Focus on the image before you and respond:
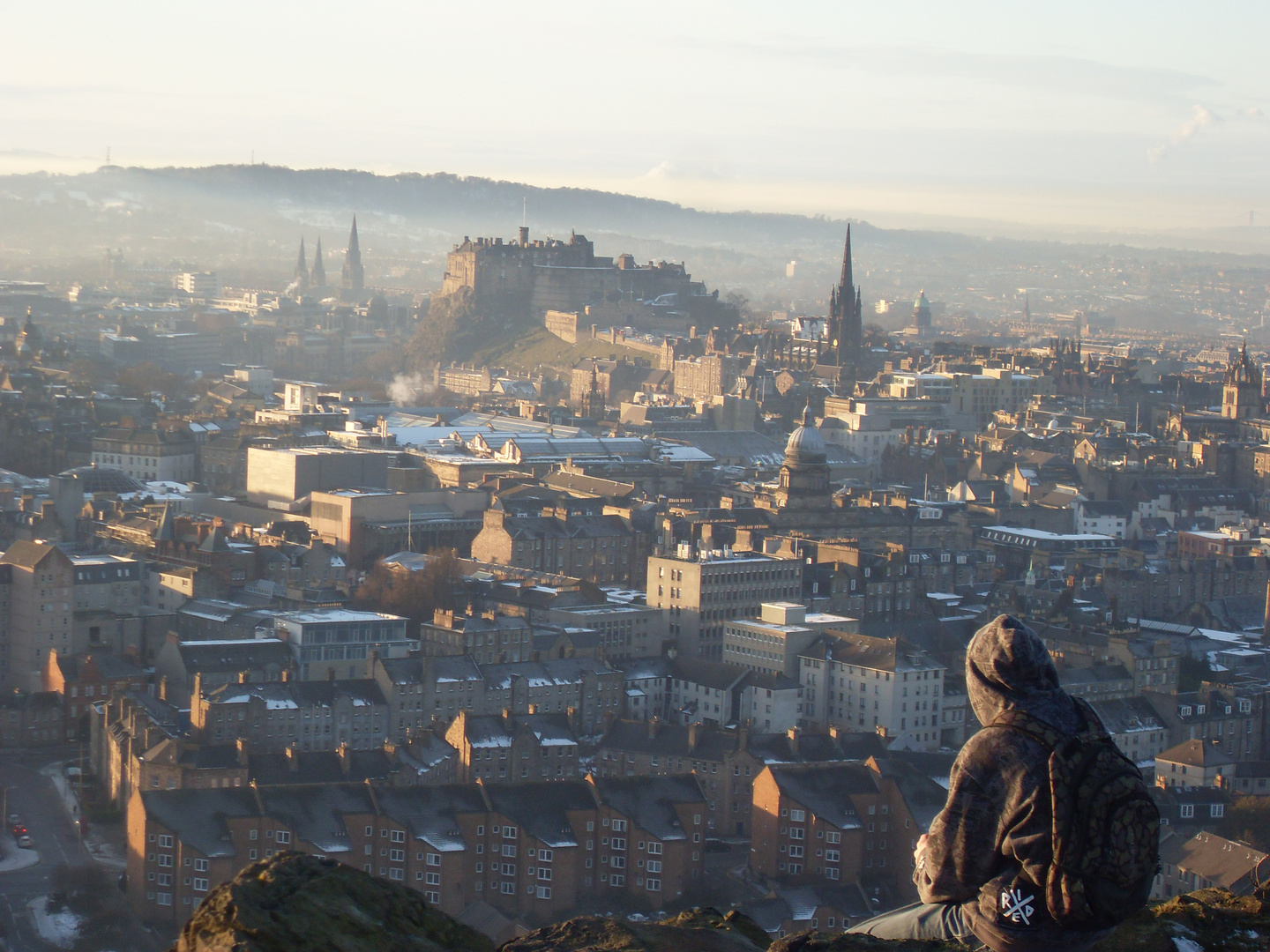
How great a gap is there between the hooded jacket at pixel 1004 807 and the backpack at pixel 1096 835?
0.11 ft

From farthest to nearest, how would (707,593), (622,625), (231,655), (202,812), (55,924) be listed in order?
(707,593) < (622,625) < (231,655) < (202,812) < (55,924)

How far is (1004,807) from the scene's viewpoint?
4.83 meters

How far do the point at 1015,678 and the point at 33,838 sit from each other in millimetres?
25215

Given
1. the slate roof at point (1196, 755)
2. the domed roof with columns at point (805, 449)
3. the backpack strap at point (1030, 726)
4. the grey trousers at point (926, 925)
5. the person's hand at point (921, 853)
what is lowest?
the slate roof at point (1196, 755)

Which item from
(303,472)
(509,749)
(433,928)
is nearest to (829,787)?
(509,749)

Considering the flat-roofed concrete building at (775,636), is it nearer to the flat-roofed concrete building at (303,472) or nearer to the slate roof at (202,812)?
the slate roof at (202,812)

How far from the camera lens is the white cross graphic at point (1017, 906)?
4832mm

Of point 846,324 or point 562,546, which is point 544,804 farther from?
point 846,324

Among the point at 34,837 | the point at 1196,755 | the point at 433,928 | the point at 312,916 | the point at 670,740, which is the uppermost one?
the point at 312,916

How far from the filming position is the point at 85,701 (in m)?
34.7

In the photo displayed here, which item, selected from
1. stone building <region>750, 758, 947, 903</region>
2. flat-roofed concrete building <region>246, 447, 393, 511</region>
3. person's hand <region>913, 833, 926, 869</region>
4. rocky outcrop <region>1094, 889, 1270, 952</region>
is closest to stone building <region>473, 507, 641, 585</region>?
flat-roofed concrete building <region>246, 447, 393, 511</region>

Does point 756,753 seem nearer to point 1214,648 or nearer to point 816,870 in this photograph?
point 816,870

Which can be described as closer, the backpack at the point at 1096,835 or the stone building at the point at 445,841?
the backpack at the point at 1096,835

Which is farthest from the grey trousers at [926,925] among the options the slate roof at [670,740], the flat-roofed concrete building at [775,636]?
the flat-roofed concrete building at [775,636]
